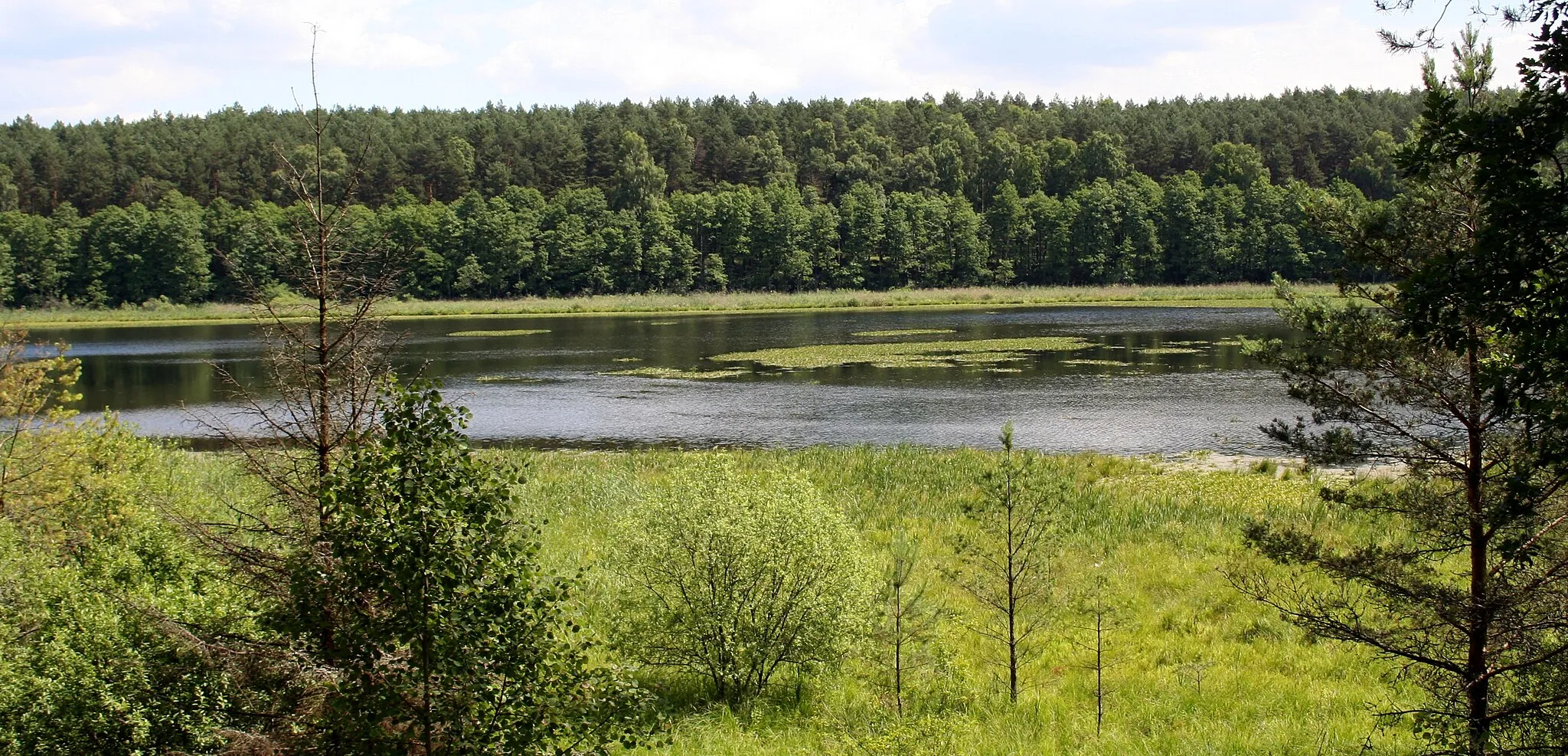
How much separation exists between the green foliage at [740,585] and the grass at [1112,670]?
593 millimetres

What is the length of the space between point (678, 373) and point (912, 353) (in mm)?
11879

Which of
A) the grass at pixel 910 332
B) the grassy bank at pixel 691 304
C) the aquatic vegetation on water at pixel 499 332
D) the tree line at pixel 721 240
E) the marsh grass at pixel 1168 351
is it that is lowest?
the marsh grass at pixel 1168 351

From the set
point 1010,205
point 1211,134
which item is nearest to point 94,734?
point 1010,205

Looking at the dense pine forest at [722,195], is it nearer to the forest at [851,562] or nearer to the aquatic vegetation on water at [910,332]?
the aquatic vegetation on water at [910,332]

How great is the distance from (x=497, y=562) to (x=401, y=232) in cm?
10890

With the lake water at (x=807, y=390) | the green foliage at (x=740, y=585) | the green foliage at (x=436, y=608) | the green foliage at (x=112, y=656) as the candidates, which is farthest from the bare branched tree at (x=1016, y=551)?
the green foliage at (x=112, y=656)

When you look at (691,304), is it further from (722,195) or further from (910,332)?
(910,332)

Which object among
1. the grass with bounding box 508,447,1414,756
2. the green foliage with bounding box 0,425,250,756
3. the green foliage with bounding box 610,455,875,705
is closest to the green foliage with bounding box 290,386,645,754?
the green foliage with bounding box 0,425,250,756

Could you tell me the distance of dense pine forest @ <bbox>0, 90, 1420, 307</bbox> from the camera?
342 feet

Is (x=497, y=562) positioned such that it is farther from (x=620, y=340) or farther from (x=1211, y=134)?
(x=1211, y=134)

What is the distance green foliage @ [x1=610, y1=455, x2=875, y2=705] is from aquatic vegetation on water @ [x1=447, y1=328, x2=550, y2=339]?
205 ft

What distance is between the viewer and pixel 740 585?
1061 cm

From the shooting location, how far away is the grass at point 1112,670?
31.6 feet

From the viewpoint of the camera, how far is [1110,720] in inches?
404
